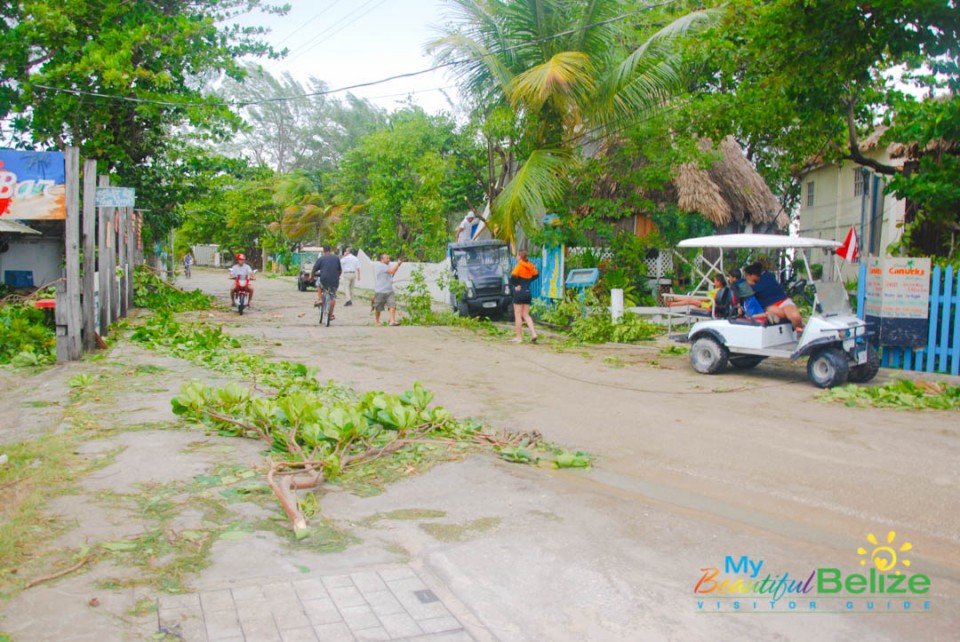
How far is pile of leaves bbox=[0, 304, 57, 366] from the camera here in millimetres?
12586

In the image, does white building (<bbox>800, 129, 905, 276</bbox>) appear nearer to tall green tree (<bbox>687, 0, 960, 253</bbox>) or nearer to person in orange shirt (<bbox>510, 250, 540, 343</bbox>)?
tall green tree (<bbox>687, 0, 960, 253</bbox>)

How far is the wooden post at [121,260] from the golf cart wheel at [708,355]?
12493 millimetres

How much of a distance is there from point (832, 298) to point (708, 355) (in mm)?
1893

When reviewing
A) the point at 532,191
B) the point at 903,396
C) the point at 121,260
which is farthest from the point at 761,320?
the point at 121,260

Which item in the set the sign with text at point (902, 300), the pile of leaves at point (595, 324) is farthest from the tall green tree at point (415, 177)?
the sign with text at point (902, 300)

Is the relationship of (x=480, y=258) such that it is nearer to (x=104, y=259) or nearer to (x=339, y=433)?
(x=104, y=259)

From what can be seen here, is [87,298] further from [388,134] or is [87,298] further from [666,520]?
[388,134]

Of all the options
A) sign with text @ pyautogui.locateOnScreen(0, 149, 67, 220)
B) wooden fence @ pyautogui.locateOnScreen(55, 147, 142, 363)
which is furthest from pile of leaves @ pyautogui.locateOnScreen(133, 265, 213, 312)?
wooden fence @ pyautogui.locateOnScreen(55, 147, 142, 363)

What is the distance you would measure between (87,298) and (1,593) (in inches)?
410

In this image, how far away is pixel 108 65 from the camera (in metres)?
18.8

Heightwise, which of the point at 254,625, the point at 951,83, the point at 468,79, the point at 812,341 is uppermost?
the point at 468,79

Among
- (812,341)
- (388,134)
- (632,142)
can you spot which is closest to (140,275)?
(388,134)

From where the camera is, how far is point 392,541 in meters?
4.76

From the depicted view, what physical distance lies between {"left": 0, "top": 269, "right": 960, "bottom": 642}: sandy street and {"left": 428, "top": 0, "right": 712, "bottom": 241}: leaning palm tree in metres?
9.59
